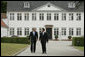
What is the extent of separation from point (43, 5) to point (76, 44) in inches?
1068

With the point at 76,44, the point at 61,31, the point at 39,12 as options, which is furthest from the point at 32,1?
the point at 76,44

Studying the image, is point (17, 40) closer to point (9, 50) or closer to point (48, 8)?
point (9, 50)

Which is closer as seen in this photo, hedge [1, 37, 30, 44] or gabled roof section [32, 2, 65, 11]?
hedge [1, 37, 30, 44]

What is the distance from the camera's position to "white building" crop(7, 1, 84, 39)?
6319 centimetres

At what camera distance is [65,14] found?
208ft

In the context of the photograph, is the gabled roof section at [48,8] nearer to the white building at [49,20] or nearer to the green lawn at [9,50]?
the white building at [49,20]

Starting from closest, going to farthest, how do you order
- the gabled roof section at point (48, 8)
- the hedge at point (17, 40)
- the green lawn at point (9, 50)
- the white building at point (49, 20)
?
the green lawn at point (9, 50)
the hedge at point (17, 40)
the gabled roof section at point (48, 8)
the white building at point (49, 20)

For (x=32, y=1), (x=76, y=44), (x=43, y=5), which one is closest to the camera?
(x=76, y=44)

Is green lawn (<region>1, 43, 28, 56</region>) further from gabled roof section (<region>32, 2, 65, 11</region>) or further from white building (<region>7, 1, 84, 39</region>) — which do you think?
white building (<region>7, 1, 84, 39</region>)

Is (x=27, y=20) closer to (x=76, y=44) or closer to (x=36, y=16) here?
(x=36, y=16)

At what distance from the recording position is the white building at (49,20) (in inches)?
2488

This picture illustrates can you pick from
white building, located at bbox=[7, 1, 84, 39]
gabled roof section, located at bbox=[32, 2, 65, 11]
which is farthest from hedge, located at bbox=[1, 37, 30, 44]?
gabled roof section, located at bbox=[32, 2, 65, 11]

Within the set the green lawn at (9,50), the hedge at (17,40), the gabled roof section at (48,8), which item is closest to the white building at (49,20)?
the gabled roof section at (48,8)

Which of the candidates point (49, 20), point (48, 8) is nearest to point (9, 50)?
point (48, 8)
